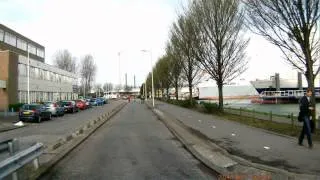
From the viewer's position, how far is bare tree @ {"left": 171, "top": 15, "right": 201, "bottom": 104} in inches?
1894

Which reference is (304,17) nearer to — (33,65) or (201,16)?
(201,16)

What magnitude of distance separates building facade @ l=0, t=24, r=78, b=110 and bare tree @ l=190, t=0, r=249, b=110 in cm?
2888

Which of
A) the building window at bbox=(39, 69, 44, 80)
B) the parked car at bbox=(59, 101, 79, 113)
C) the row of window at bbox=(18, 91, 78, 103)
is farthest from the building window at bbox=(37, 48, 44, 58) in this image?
the parked car at bbox=(59, 101, 79, 113)

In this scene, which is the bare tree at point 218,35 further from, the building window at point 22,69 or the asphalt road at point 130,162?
the building window at point 22,69

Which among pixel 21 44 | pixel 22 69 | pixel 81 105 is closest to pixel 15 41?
pixel 21 44

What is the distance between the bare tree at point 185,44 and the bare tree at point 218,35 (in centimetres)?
375

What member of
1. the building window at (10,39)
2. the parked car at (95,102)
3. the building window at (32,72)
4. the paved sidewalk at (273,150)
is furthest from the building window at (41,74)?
the paved sidewalk at (273,150)

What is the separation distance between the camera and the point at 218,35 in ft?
128

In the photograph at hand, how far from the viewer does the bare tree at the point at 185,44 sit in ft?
158

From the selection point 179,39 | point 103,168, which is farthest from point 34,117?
point 103,168

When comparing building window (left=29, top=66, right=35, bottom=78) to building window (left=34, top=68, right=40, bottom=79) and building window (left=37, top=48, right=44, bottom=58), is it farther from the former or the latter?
building window (left=37, top=48, right=44, bottom=58)

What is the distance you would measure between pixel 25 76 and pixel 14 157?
6196 centimetres

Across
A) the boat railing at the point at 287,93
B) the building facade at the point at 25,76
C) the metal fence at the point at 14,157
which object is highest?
the building facade at the point at 25,76

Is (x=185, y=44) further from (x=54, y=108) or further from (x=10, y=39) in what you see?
(x=10, y=39)
